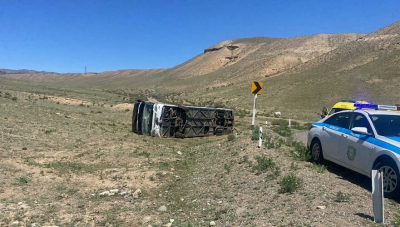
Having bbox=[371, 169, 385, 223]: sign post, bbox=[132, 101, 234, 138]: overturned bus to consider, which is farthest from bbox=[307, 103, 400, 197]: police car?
bbox=[132, 101, 234, 138]: overturned bus

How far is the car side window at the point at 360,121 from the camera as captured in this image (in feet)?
23.8

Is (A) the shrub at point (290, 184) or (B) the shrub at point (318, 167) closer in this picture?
(A) the shrub at point (290, 184)

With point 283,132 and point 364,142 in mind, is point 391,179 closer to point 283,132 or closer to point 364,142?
point 364,142

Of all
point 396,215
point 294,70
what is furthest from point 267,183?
point 294,70

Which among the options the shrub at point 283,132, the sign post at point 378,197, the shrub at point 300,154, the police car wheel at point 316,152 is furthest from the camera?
the shrub at point 283,132

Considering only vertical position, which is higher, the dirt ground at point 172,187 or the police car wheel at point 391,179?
the police car wheel at point 391,179

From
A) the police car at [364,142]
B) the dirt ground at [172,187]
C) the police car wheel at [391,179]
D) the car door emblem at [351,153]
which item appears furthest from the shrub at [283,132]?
the police car wheel at [391,179]

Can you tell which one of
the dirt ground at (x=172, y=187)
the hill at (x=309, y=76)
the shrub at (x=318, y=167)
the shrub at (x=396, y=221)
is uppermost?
the hill at (x=309, y=76)

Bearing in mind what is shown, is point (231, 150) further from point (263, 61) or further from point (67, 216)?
point (263, 61)

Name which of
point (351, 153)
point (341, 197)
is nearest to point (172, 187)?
point (341, 197)

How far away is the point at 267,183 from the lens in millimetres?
7539

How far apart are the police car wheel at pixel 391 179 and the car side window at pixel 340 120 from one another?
1821mm

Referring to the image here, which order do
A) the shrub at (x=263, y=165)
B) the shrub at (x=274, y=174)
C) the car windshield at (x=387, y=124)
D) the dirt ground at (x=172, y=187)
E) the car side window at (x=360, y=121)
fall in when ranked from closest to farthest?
the dirt ground at (x=172, y=187)
the car windshield at (x=387, y=124)
the car side window at (x=360, y=121)
the shrub at (x=274, y=174)
the shrub at (x=263, y=165)

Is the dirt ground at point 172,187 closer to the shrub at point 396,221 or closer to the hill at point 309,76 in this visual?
the shrub at point 396,221
